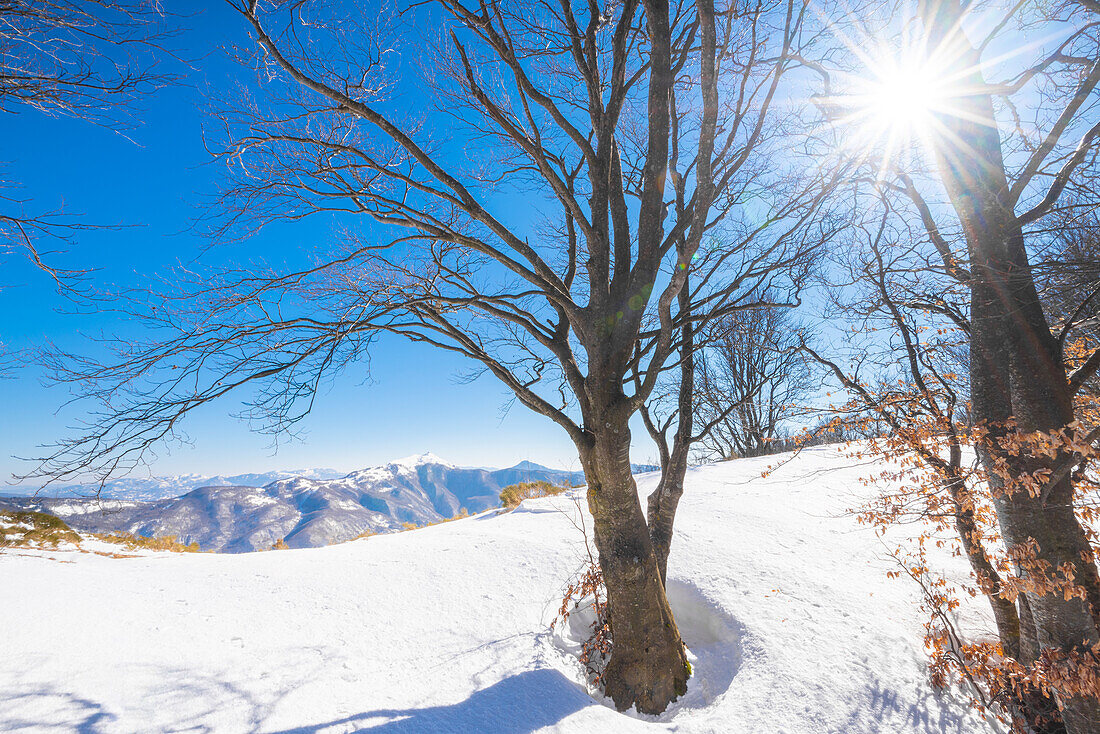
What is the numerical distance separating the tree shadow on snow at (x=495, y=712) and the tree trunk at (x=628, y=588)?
506mm

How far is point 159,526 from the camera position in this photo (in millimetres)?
139875

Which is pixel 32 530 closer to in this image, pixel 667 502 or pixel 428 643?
pixel 428 643

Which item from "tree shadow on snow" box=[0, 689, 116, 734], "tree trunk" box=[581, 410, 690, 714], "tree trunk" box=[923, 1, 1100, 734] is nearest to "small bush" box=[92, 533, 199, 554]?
"tree shadow on snow" box=[0, 689, 116, 734]

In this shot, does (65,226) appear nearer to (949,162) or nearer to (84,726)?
(84,726)

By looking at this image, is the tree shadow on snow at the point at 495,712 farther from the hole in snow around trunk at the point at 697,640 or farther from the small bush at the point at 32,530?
the small bush at the point at 32,530

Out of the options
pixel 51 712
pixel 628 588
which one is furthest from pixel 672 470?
pixel 51 712

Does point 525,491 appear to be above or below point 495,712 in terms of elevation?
above

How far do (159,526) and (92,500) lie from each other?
19803 cm

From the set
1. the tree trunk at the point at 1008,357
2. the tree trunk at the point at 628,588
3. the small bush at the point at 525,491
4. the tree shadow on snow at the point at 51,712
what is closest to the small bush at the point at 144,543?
the tree shadow on snow at the point at 51,712

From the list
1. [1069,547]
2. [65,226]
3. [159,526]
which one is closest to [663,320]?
[1069,547]

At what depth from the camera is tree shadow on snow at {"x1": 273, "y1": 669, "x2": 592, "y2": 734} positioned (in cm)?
229

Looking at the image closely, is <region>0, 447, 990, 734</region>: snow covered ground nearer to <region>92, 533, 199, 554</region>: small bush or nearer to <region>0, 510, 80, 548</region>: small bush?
<region>0, 510, 80, 548</region>: small bush

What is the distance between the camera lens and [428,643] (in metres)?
3.37

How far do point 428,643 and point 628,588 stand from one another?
173 cm
